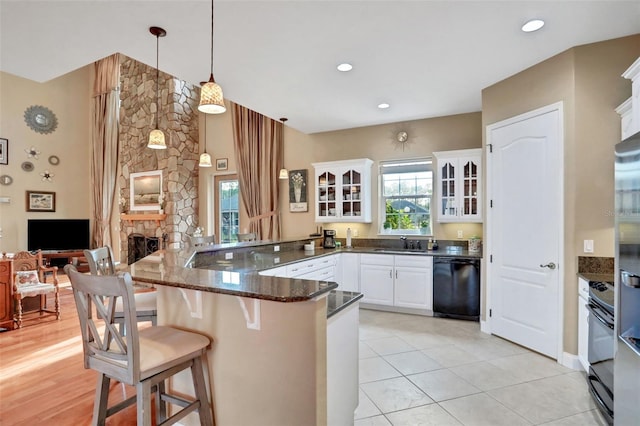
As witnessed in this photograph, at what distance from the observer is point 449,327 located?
4039mm

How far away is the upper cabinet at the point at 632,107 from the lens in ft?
7.25

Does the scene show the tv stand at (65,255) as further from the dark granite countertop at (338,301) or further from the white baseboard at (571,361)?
the white baseboard at (571,361)

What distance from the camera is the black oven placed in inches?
80.3

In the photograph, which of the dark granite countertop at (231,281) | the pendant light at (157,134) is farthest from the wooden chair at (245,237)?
the pendant light at (157,134)

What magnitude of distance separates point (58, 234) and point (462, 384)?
9.18 m

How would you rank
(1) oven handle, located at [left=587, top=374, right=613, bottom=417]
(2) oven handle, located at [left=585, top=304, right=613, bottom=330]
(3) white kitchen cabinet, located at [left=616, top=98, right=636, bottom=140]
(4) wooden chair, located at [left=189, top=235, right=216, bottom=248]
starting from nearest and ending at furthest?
(1) oven handle, located at [left=587, top=374, right=613, bottom=417] → (2) oven handle, located at [left=585, top=304, right=613, bottom=330] → (3) white kitchen cabinet, located at [left=616, top=98, right=636, bottom=140] → (4) wooden chair, located at [left=189, top=235, right=216, bottom=248]

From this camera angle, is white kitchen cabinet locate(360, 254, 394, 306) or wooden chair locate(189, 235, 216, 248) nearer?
wooden chair locate(189, 235, 216, 248)

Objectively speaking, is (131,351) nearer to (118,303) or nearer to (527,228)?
(118,303)

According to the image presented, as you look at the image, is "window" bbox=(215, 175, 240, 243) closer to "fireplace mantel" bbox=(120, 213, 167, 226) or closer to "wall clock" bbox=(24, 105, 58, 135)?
"fireplace mantel" bbox=(120, 213, 167, 226)

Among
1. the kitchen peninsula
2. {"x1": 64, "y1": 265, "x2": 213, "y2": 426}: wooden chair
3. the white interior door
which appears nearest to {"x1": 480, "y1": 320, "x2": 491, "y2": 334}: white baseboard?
the white interior door

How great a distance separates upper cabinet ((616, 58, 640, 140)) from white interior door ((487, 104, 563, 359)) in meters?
0.46

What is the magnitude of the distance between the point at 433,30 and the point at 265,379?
2817 millimetres

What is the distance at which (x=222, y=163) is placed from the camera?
6934 millimetres

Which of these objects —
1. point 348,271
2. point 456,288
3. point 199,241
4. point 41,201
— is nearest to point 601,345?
point 456,288
